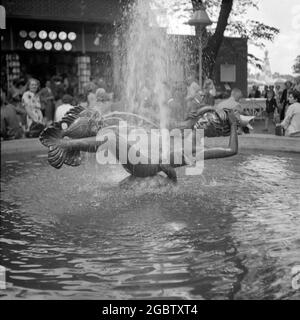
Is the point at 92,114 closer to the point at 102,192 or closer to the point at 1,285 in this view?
the point at 102,192

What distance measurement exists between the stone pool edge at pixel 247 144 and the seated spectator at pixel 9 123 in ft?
3.36

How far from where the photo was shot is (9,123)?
12.1 meters

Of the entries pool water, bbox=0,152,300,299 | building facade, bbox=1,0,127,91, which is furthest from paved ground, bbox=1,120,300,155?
building facade, bbox=1,0,127,91

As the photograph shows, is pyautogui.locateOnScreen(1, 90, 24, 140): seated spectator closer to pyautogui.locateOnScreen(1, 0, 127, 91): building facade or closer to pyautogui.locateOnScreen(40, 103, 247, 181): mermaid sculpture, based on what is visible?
pyautogui.locateOnScreen(40, 103, 247, 181): mermaid sculpture

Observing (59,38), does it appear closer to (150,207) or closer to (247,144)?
(247,144)

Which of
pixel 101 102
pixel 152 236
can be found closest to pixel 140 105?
pixel 101 102

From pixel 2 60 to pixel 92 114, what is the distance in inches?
648

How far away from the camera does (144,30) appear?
17312 mm

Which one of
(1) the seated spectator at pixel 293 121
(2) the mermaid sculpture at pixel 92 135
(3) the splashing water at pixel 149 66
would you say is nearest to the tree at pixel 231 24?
(3) the splashing water at pixel 149 66

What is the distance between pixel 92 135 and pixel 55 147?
42 centimetres

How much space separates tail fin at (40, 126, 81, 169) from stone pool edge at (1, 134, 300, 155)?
4.00 m

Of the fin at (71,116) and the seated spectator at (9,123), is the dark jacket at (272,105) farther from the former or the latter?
the fin at (71,116)

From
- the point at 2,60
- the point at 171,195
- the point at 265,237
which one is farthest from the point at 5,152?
the point at 2,60

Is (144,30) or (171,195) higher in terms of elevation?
(144,30)
